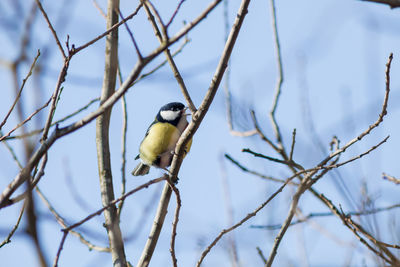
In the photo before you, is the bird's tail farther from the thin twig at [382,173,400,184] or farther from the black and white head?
the thin twig at [382,173,400,184]

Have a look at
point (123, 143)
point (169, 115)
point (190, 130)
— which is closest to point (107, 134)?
point (123, 143)

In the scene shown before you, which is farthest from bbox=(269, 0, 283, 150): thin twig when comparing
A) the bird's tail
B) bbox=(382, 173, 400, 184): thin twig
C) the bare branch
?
the bird's tail

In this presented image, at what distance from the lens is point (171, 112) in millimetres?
4797

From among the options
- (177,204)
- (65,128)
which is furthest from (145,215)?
(65,128)

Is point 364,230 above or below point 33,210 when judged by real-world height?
above

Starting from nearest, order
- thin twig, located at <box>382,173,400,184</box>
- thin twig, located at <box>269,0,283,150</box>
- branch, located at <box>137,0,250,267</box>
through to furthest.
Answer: branch, located at <box>137,0,250,267</box> < thin twig, located at <box>382,173,400,184</box> < thin twig, located at <box>269,0,283,150</box>

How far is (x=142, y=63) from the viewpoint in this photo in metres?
1.55

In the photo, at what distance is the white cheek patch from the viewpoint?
4695 mm

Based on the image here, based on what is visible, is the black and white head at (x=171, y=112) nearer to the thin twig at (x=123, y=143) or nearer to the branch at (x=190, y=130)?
the thin twig at (x=123, y=143)

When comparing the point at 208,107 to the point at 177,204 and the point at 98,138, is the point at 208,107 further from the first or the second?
the point at 98,138

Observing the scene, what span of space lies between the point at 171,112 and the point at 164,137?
0.54m

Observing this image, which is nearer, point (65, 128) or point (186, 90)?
point (65, 128)

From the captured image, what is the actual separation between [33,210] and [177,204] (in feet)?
4.86

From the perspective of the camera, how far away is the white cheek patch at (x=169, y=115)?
15.4 feet
